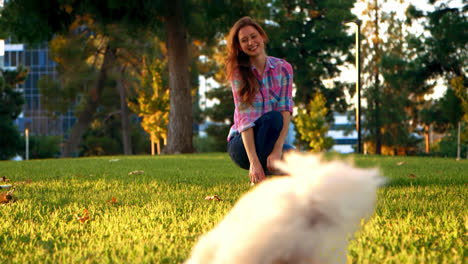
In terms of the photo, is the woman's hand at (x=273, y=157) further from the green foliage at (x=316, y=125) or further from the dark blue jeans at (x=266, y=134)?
the green foliage at (x=316, y=125)

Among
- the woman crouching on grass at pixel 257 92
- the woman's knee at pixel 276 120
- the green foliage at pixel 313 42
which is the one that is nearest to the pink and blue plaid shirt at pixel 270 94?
the woman crouching on grass at pixel 257 92

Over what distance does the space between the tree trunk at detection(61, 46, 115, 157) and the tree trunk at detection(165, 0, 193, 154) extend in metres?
13.2

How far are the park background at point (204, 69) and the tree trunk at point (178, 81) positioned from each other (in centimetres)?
4

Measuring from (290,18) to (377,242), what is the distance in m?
33.7

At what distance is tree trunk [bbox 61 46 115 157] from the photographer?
1185 inches

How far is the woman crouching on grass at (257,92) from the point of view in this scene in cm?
438

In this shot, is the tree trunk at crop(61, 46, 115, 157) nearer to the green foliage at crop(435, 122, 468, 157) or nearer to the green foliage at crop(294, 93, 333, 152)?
the green foliage at crop(294, 93, 333, 152)

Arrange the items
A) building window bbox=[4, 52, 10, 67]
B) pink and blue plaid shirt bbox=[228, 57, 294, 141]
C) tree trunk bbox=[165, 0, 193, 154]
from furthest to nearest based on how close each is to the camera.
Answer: building window bbox=[4, 52, 10, 67] < tree trunk bbox=[165, 0, 193, 154] < pink and blue plaid shirt bbox=[228, 57, 294, 141]

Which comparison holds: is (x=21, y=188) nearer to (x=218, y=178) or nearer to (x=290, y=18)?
(x=218, y=178)

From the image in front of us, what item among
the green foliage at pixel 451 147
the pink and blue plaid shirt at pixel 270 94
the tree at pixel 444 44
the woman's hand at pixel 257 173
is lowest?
the green foliage at pixel 451 147

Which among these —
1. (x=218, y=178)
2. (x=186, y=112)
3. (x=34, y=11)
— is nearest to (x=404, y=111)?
(x=186, y=112)

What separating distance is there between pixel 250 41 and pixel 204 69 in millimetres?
27447

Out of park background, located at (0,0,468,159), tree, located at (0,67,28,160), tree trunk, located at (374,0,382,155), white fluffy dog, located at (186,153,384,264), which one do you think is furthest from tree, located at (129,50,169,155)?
white fluffy dog, located at (186,153,384,264)

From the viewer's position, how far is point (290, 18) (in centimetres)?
3509
